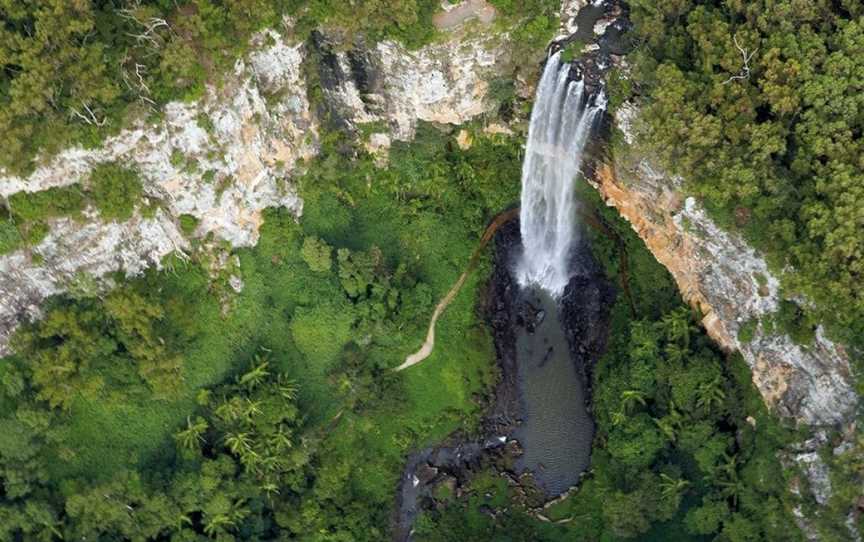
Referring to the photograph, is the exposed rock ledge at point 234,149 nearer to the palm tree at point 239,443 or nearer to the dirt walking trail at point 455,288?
the dirt walking trail at point 455,288

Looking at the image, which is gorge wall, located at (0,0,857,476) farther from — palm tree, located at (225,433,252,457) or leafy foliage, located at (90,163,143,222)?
palm tree, located at (225,433,252,457)

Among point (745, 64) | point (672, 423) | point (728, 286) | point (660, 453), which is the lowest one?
point (660, 453)

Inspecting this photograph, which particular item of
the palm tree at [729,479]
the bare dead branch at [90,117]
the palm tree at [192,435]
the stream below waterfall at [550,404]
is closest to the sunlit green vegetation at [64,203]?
the bare dead branch at [90,117]

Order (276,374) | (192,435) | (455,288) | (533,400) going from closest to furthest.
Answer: (192,435)
(276,374)
(533,400)
(455,288)

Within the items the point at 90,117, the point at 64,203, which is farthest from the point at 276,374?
the point at 90,117

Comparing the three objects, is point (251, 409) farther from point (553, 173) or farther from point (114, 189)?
point (553, 173)

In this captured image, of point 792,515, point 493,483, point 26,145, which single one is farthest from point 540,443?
point 26,145

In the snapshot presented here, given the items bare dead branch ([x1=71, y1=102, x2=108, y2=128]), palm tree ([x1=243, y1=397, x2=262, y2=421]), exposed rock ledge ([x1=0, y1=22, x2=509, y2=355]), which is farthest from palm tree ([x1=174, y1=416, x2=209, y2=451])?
bare dead branch ([x1=71, y1=102, x2=108, y2=128])
